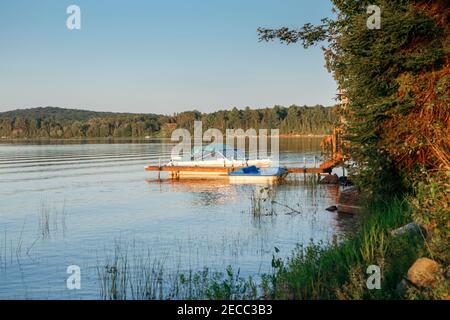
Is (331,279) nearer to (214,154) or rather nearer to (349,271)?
(349,271)

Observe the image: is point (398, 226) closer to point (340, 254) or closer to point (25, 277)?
point (340, 254)

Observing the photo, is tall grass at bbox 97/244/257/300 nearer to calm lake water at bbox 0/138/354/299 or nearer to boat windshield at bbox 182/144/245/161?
calm lake water at bbox 0/138/354/299

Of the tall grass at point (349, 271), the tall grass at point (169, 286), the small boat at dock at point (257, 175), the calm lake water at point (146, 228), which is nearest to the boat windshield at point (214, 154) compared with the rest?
the small boat at dock at point (257, 175)

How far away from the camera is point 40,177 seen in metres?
45.6

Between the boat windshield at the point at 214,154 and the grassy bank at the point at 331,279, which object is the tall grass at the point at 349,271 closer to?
the grassy bank at the point at 331,279

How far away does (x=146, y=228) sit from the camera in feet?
66.8

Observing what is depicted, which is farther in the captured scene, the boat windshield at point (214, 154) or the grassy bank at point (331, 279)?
the boat windshield at point (214, 154)

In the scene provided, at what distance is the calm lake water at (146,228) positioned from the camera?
1394cm

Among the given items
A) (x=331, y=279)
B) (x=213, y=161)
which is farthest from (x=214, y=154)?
(x=331, y=279)

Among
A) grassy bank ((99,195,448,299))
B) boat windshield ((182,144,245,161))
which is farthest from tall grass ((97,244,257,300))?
boat windshield ((182,144,245,161))

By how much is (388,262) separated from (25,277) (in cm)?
913

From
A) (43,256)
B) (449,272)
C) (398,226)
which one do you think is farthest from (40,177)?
(449,272)

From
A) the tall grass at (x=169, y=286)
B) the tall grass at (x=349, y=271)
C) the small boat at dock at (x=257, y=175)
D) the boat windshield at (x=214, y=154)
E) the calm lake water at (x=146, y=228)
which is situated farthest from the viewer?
the boat windshield at (x=214, y=154)

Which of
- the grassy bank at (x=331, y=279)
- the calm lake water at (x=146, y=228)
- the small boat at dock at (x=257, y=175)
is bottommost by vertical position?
the calm lake water at (x=146, y=228)
